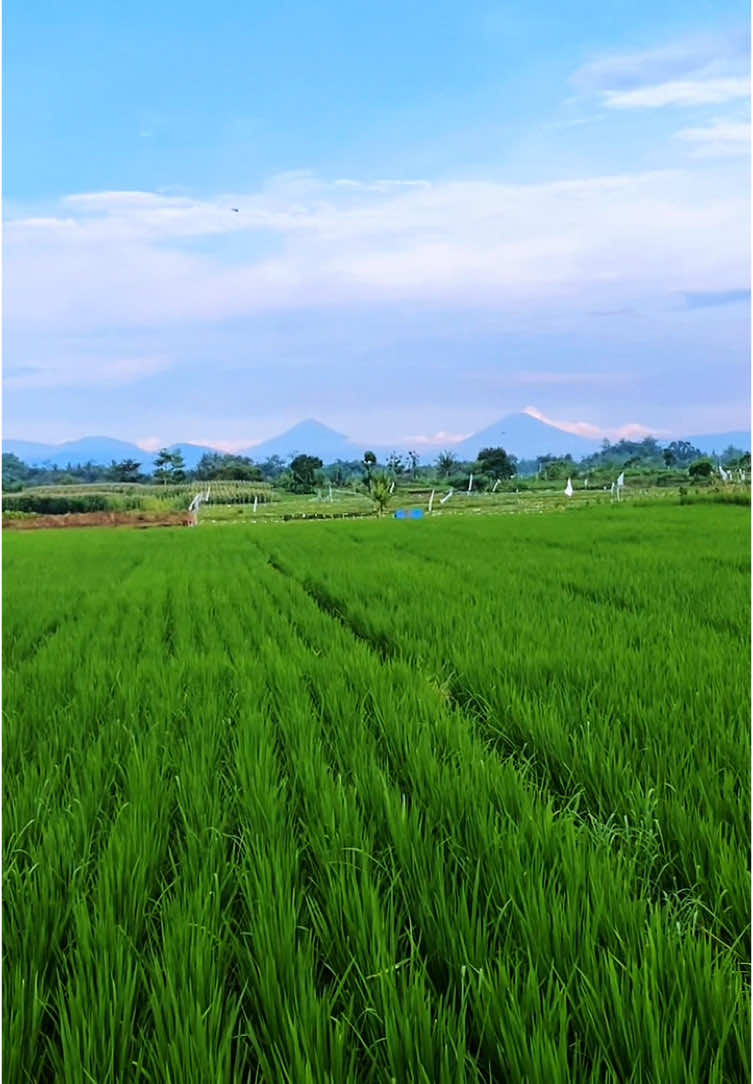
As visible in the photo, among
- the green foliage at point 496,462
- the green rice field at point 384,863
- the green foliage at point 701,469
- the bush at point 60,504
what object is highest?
the green foliage at point 496,462

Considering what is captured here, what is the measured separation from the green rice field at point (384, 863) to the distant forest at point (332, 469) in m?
44.1

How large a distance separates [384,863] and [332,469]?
53.8m

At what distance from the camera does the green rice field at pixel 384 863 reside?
105 cm

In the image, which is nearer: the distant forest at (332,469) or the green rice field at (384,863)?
the green rice field at (384,863)

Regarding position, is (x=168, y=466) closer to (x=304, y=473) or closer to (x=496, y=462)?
(x=304, y=473)

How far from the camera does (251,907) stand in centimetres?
138

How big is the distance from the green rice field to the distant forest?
44056mm

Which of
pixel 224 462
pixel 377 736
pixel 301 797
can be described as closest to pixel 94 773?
pixel 301 797

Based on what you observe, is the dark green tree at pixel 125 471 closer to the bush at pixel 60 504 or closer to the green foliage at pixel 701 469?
the bush at pixel 60 504

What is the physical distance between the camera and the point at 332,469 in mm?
54938

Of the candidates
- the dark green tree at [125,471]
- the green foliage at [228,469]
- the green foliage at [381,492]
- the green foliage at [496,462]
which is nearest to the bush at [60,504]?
the dark green tree at [125,471]

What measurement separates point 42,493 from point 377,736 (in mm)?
45107

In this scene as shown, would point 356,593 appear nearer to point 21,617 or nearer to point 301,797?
point 21,617

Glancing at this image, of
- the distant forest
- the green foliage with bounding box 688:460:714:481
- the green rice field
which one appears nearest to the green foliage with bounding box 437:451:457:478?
the distant forest
